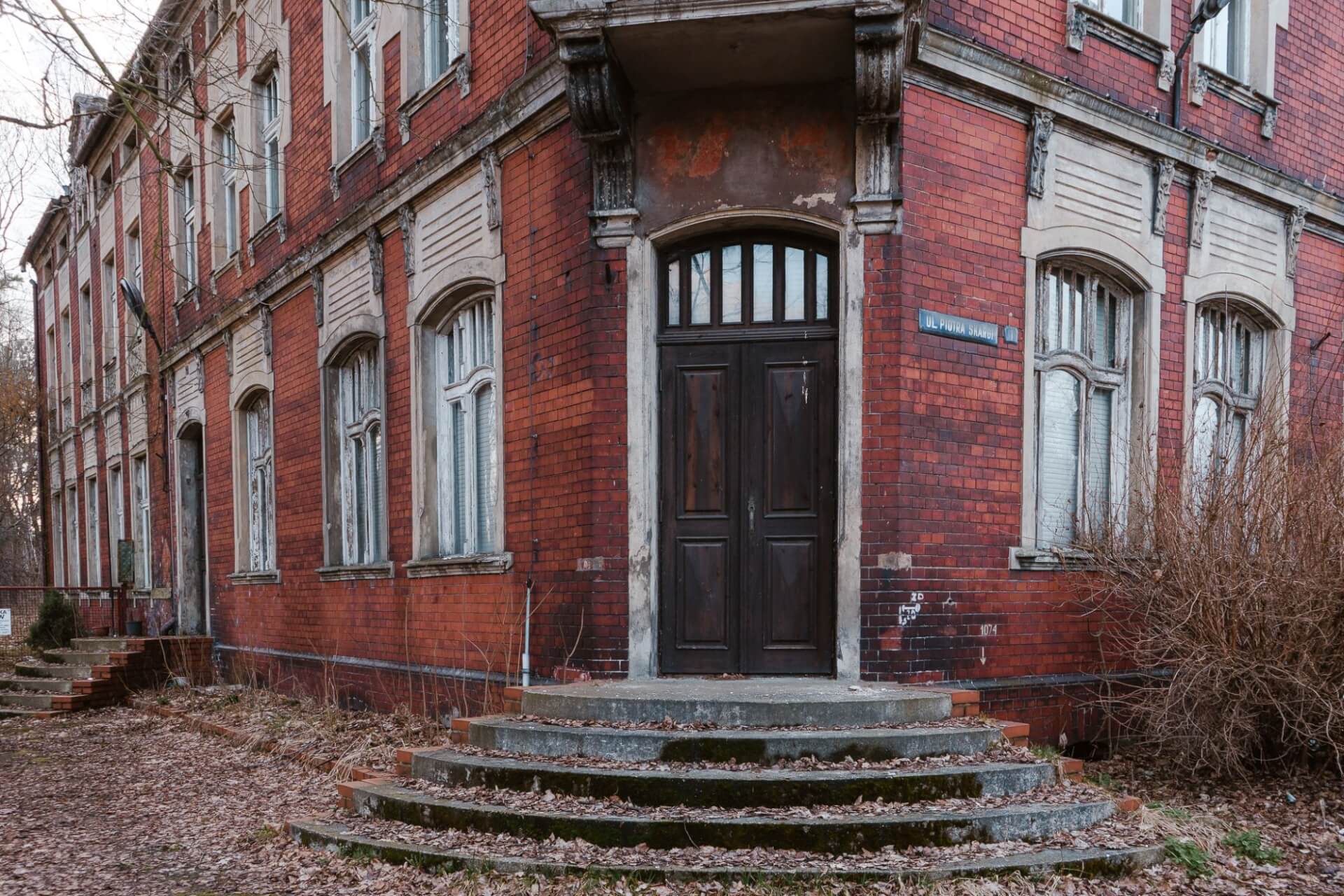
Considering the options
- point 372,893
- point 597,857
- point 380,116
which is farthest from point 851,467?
point 380,116

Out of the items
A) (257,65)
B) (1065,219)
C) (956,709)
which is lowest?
(956,709)

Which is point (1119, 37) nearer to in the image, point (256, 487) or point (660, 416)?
point (660, 416)

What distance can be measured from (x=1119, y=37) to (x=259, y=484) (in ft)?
36.5

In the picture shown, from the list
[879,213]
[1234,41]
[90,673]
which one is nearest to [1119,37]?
[1234,41]

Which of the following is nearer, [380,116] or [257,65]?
[380,116]

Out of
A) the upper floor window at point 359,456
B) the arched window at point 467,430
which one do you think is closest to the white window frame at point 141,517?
the upper floor window at point 359,456

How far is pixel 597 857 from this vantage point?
16.0 ft

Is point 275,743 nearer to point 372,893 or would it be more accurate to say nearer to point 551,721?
point 551,721

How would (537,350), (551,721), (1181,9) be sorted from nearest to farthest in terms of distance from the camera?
(551,721) → (537,350) → (1181,9)

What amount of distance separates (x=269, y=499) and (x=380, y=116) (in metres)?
5.54

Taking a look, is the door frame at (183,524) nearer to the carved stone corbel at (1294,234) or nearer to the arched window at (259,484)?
the arched window at (259,484)

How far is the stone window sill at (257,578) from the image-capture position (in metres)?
12.8

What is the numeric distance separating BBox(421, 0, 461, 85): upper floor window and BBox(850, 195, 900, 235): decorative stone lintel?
165 inches

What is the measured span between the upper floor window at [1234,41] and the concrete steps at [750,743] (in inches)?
271
